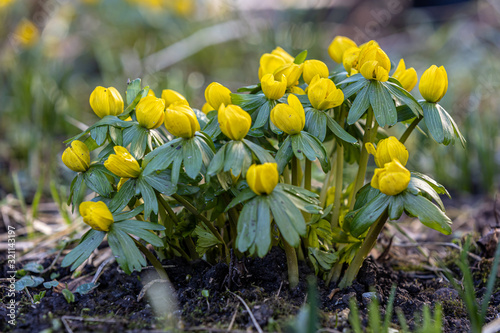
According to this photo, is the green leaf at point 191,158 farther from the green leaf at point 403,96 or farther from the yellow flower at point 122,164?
the green leaf at point 403,96

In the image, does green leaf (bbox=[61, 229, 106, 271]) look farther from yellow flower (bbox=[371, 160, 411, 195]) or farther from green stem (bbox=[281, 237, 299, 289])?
yellow flower (bbox=[371, 160, 411, 195])

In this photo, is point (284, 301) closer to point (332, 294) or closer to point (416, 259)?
point (332, 294)

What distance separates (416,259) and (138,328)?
148 centimetres

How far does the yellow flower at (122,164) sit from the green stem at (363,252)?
2.74 feet

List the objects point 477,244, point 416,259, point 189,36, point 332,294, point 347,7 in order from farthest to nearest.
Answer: point 347,7, point 189,36, point 416,259, point 477,244, point 332,294

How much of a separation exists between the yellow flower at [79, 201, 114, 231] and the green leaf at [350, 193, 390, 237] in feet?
2.58

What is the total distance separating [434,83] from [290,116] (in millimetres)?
541

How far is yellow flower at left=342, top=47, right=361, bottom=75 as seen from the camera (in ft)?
5.25

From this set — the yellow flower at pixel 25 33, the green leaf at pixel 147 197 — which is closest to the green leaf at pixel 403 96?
the green leaf at pixel 147 197

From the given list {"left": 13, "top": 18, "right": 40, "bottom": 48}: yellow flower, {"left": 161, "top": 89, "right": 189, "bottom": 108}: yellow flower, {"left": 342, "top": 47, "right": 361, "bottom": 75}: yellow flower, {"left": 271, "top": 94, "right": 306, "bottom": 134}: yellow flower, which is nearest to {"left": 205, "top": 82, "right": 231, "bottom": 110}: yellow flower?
{"left": 161, "top": 89, "right": 189, "bottom": 108}: yellow flower

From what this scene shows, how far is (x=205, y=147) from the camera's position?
1.42m

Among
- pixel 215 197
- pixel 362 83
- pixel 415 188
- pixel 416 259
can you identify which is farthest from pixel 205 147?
pixel 416 259

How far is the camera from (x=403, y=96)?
1.48 metres

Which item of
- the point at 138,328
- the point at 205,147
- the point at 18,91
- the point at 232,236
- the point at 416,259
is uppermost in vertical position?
the point at 18,91
